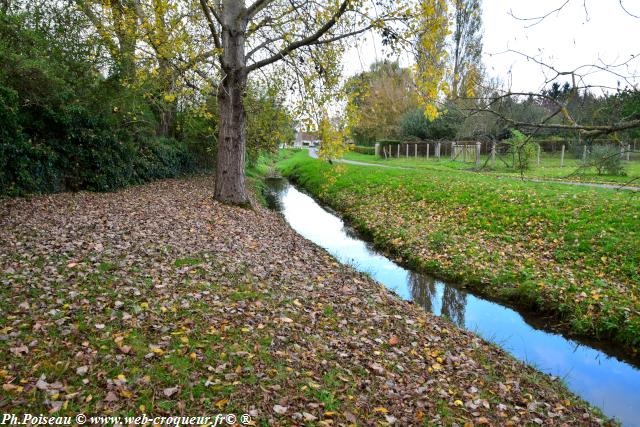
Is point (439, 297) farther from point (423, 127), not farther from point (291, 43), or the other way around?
point (423, 127)

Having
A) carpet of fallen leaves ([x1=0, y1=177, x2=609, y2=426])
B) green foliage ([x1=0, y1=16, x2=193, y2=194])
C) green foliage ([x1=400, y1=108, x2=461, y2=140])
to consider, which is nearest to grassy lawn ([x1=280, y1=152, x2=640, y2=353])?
carpet of fallen leaves ([x1=0, y1=177, x2=609, y2=426])

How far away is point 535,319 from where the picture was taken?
8469 millimetres

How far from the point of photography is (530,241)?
1169cm

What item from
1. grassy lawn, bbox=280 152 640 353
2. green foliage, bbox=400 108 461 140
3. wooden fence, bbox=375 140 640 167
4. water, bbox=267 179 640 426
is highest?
green foliage, bbox=400 108 461 140

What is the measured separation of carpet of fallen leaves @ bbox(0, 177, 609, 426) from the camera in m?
4.08

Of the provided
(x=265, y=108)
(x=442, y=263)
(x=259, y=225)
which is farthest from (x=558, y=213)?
(x=265, y=108)

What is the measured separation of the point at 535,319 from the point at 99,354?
26.0 ft

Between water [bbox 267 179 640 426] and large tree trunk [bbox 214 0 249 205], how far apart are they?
358 cm

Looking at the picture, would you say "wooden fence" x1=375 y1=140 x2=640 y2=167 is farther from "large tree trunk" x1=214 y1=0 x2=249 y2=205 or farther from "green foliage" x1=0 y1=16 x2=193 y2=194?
"green foliage" x1=0 y1=16 x2=193 y2=194

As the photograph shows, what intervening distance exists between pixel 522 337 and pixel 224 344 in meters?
5.72

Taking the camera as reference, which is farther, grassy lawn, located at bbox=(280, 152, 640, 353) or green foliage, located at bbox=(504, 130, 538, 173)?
grassy lawn, located at bbox=(280, 152, 640, 353)

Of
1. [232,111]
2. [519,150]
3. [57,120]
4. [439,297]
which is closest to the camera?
[519,150]

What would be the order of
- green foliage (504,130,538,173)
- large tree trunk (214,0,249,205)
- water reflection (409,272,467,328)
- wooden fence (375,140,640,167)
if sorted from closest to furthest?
green foliage (504,130,538,173) < water reflection (409,272,467,328) < large tree trunk (214,0,249,205) < wooden fence (375,140,640,167)

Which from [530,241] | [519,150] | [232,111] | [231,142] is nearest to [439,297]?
[530,241]
